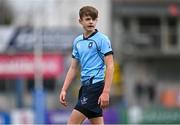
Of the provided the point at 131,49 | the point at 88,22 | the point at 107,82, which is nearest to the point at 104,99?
the point at 107,82

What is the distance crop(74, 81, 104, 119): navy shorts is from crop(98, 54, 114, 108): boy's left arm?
0.22 metres

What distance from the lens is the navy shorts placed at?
8898 mm

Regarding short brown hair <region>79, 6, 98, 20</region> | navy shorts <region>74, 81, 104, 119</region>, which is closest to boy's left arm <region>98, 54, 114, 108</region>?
navy shorts <region>74, 81, 104, 119</region>

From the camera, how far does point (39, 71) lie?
108ft

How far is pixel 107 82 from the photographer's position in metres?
8.64

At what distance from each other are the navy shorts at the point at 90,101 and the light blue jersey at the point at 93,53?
71 millimetres

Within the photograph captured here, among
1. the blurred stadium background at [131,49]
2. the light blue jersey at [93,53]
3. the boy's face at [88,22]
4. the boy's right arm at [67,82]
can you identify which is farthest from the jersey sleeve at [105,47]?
the blurred stadium background at [131,49]

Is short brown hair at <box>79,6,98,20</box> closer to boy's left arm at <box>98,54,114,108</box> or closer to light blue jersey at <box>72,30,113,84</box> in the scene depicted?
light blue jersey at <box>72,30,113,84</box>

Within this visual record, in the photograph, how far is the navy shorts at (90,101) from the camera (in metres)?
8.90

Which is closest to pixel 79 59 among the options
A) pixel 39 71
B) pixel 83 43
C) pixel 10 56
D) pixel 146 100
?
pixel 83 43

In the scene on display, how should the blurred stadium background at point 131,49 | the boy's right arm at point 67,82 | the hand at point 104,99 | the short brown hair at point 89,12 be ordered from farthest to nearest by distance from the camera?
the blurred stadium background at point 131,49
the boy's right arm at point 67,82
the short brown hair at point 89,12
the hand at point 104,99

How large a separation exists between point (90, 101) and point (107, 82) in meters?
0.37

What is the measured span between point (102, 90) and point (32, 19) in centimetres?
3735

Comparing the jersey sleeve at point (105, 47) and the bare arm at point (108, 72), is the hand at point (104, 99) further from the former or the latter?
the jersey sleeve at point (105, 47)
